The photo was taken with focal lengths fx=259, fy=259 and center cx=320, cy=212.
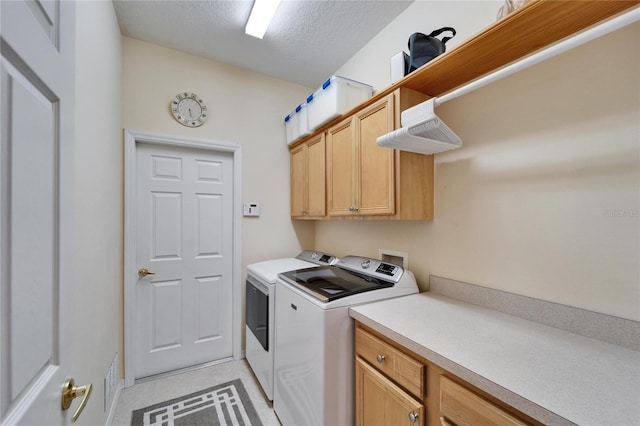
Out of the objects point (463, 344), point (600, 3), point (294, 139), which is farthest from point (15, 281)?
point (294, 139)

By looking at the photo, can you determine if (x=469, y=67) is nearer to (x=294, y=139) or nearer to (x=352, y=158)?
(x=352, y=158)

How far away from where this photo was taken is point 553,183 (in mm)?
1116

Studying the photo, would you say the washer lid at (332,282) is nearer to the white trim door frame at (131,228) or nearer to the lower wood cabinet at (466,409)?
the lower wood cabinet at (466,409)

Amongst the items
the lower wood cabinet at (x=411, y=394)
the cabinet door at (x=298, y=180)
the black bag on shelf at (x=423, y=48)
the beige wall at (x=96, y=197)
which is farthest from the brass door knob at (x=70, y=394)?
the cabinet door at (x=298, y=180)

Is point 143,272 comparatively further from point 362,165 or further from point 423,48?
point 423,48

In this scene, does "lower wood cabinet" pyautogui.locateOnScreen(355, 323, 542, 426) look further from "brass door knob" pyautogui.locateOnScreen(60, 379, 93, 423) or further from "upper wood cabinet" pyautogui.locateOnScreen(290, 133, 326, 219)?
"upper wood cabinet" pyautogui.locateOnScreen(290, 133, 326, 219)

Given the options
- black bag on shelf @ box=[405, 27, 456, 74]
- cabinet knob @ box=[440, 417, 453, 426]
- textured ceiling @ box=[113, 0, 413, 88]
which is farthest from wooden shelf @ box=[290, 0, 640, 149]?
cabinet knob @ box=[440, 417, 453, 426]

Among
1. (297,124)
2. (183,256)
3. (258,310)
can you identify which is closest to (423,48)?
(297,124)

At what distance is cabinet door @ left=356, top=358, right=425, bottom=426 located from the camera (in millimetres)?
1009

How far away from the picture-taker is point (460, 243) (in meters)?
1.46

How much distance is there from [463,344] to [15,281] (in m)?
1.22

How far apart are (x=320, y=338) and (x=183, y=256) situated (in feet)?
5.23

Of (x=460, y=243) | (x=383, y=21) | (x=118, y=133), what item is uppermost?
(x=383, y=21)

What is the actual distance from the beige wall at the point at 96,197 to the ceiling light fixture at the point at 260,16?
86 centimetres
